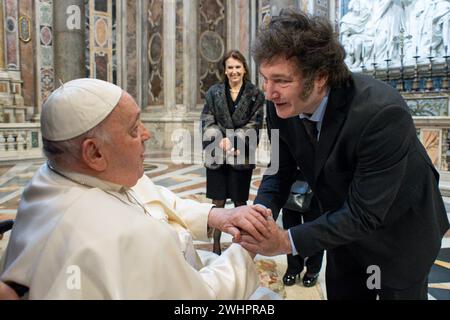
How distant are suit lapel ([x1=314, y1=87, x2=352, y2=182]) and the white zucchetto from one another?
2.74ft

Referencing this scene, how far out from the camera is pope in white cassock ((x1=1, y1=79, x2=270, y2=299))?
3.72ft

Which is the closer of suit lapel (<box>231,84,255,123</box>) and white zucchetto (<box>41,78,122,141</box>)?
white zucchetto (<box>41,78,122,141</box>)

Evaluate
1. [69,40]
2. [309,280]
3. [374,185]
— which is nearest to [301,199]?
[309,280]

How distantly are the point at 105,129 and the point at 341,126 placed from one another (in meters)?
0.91

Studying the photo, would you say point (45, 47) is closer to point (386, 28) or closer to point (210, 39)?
point (210, 39)

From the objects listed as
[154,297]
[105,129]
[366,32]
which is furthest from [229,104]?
[366,32]

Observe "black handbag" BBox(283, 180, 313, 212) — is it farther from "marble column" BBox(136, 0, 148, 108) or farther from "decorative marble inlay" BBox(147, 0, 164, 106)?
"marble column" BBox(136, 0, 148, 108)

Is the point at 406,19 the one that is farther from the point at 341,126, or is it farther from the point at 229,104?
the point at 341,126

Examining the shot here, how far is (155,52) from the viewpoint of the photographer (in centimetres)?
1284

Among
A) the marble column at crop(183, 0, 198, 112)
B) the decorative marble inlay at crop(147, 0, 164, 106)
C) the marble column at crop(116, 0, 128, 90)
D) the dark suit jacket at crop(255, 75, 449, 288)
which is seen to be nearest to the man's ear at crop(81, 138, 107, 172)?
the dark suit jacket at crop(255, 75, 449, 288)

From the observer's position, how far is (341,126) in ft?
5.58

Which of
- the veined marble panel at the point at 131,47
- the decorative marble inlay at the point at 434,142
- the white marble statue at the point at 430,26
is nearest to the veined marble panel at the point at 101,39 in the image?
the veined marble panel at the point at 131,47

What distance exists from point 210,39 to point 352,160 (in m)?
11.7

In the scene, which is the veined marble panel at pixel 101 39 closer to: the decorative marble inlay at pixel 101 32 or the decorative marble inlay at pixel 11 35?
the decorative marble inlay at pixel 101 32
